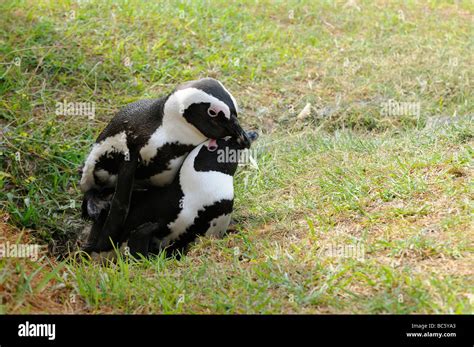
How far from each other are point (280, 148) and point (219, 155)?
4.48 feet

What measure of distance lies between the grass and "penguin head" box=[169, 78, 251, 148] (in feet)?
1.97

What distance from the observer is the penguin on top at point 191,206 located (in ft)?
13.4

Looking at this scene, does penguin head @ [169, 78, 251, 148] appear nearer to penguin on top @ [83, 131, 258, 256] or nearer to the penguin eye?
the penguin eye

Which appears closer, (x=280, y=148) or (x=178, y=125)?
(x=178, y=125)

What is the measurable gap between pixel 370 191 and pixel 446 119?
1.83m

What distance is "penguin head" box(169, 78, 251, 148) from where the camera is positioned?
3967mm

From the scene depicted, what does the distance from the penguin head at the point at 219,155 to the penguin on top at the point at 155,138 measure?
62 millimetres

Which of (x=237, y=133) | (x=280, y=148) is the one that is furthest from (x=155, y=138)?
(x=280, y=148)

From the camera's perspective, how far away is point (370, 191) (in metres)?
4.26

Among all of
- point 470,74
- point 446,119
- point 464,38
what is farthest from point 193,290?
point 464,38

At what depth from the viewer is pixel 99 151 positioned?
440 centimetres

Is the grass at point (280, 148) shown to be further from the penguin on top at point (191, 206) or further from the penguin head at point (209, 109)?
the penguin head at point (209, 109)

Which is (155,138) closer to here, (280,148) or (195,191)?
(195,191)

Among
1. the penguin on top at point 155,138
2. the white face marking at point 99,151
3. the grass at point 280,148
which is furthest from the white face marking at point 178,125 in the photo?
the grass at point 280,148
